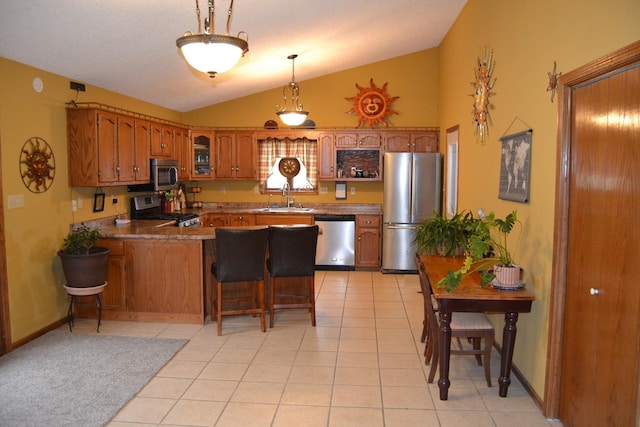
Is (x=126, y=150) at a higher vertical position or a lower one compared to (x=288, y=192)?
higher

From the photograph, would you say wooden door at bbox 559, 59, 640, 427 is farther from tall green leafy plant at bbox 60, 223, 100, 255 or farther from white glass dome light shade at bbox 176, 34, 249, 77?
tall green leafy plant at bbox 60, 223, 100, 255

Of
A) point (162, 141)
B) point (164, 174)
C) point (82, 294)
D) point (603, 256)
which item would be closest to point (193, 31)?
point (162, 141)

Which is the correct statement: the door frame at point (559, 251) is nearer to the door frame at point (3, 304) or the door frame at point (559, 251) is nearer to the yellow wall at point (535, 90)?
the yellow wall at point (535, 90)

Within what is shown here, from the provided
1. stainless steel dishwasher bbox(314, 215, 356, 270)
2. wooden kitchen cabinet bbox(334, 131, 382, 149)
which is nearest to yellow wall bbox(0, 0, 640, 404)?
wooden kitchen cabinet bbox(334, 131, 382, 149)

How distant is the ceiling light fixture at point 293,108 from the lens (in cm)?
619

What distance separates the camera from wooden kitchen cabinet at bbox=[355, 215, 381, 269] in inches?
284

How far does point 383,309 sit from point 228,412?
2576mm

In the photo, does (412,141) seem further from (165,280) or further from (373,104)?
(165,280)

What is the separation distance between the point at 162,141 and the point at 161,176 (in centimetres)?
47

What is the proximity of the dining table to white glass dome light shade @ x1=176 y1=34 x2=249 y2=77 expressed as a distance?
73.6 inches

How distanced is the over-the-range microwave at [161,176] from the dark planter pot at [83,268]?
1589 mm

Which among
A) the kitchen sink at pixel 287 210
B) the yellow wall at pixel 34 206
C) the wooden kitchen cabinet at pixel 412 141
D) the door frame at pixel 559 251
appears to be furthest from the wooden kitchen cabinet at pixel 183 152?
the door frame at pixel 559 251

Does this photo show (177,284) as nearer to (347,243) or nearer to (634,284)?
(347,243)

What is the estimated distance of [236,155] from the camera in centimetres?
759
